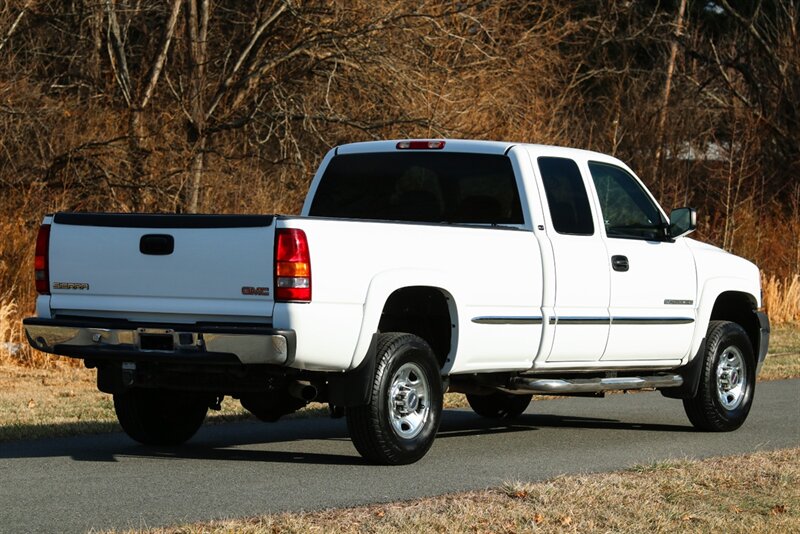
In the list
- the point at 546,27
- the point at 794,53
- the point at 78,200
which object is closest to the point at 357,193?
the point at 78,200

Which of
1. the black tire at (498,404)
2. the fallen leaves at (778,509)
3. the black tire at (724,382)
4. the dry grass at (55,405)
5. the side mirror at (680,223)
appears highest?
the side mirror at (680,223)

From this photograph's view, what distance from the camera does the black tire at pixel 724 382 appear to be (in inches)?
466

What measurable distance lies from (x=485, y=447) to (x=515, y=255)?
158cm

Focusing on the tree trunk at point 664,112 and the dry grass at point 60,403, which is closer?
the dry grass at point 60,403

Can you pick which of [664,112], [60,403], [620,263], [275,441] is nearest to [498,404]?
[620,263]

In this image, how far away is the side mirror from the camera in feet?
37.5

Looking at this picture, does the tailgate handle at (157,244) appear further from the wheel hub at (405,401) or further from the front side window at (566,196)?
the front side window at (566,196)

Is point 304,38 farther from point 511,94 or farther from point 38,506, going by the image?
point 38,506

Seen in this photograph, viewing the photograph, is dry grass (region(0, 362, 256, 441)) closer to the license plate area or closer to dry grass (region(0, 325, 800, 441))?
dry grass (region(0, 325, 800, 441))

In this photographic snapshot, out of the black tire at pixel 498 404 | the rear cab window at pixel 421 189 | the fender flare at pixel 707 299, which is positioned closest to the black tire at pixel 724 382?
the fender flare at pixel 707 299

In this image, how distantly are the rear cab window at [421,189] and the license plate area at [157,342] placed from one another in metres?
2.46

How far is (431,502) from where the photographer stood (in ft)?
25.6

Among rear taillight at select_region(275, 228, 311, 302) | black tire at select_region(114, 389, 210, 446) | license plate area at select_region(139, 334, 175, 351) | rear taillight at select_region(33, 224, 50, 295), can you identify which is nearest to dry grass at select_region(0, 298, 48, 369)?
black tire at select_region(114, 389, 210, 446)

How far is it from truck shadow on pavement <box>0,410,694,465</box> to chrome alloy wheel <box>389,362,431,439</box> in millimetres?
394
